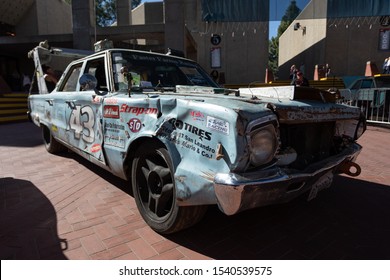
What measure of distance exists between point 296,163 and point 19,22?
26.7 meters

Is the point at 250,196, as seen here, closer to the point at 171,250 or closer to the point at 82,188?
Result: the point at 171,250

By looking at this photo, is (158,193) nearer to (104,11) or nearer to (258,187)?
(258,187)

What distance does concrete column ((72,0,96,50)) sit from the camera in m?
14.7

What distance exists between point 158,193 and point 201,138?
865 millimetres

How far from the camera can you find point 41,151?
6.08m

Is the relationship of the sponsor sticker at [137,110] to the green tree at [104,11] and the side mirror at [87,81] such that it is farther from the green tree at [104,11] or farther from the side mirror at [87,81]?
the green tree at [104,11]

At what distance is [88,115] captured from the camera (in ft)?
11.9

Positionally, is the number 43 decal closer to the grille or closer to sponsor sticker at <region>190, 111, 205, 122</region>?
sponsor sticker at <region>190, 111, 205, 122</region>

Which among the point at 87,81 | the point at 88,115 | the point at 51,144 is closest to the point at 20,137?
the point at 51,144

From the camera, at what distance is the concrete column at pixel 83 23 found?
1474cm

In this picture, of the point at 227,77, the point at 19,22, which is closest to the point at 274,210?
the point at 227,77

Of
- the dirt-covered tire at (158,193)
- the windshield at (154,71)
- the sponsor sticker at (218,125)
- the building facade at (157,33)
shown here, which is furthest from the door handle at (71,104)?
the building facade at (157,33)

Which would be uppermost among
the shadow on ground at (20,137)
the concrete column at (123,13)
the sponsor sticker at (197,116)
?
the concrete column at (123,13)

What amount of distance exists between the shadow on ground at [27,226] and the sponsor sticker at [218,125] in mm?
1594
